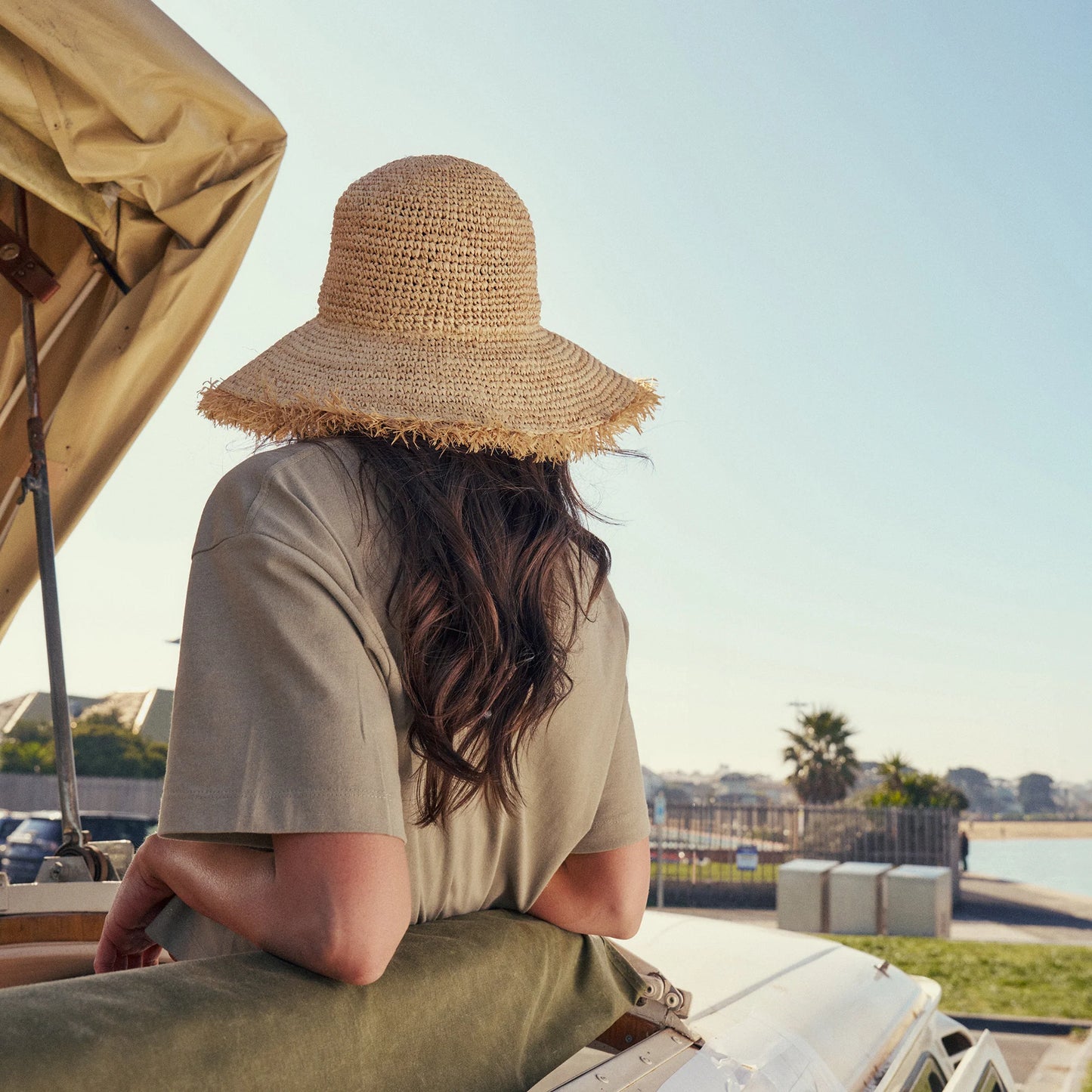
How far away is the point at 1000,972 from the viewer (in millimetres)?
11039

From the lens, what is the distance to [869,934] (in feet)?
47.2

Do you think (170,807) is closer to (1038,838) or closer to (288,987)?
(288,987)

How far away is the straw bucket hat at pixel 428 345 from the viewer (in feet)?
4.56

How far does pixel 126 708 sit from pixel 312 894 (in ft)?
8.33

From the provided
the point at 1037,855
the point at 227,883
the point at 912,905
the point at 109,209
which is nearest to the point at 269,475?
the point at 227,883

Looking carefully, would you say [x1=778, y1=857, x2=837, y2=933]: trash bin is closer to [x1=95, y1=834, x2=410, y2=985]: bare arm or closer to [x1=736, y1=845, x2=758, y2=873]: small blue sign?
[x1=736, y1=845, x2=758, y2=873]: small blue sign

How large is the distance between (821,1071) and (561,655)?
1.02m

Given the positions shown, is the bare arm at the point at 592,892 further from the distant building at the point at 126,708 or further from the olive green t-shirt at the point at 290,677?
the distant building at the point at 126,708

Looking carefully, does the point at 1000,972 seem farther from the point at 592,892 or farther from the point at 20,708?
the point at 592,892

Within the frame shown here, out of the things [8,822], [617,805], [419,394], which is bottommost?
[8,822]


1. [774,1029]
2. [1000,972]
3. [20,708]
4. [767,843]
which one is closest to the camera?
[774,1029]

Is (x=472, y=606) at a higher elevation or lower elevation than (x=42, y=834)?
higher

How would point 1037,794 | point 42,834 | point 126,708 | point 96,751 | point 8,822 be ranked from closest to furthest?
point 126,708 → point 42,834 → point 8,822 → point 96,751 → point 1037,794

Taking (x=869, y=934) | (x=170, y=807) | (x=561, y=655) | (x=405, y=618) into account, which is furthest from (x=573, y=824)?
(x=869, y=934)
